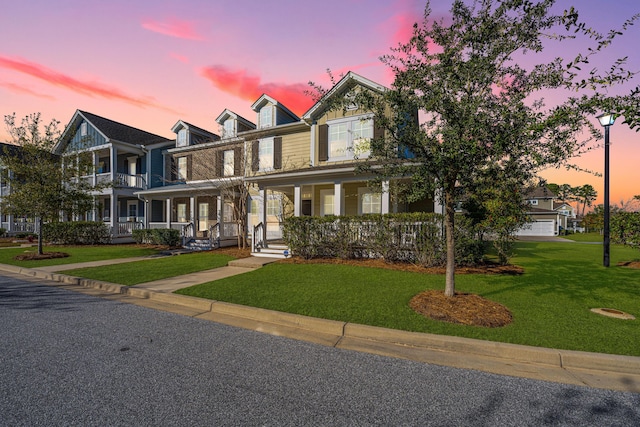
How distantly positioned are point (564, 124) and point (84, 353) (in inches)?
293

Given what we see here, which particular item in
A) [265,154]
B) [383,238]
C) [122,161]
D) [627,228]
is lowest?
[383,238]

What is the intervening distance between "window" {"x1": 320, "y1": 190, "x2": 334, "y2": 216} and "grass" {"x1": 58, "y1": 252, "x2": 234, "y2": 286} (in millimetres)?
5797

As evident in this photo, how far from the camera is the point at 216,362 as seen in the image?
3525 millimetres

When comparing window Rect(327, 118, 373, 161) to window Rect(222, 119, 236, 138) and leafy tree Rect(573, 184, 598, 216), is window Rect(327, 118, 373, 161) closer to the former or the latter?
window Rect(222, 119, 236, 138)

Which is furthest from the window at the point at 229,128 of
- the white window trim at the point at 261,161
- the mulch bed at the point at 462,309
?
the mulch bed at the point at 462,309

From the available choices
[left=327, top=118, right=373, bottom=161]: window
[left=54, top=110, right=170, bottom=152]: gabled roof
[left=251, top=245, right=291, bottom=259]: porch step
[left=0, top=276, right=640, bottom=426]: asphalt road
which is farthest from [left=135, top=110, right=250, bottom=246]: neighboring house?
[left=0, top=276, right=640, bottom=426]: asphalt road

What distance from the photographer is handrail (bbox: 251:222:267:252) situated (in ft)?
41.0

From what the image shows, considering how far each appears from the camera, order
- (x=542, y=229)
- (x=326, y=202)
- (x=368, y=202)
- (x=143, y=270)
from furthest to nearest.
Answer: (x=542, y=229) → (x=326, y=202) → (x=368, y=202) → (x=143, y=270)

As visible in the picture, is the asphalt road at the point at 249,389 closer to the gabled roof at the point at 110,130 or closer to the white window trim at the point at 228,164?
the white window trim at the point at 228,164

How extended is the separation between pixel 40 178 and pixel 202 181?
7852mm

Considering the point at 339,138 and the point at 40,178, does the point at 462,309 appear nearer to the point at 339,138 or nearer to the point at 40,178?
the point at 339,138

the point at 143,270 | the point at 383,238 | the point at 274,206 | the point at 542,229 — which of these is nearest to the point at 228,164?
the point at 274,206

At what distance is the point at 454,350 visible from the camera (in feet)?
12.6

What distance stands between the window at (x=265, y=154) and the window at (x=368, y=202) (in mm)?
5714
